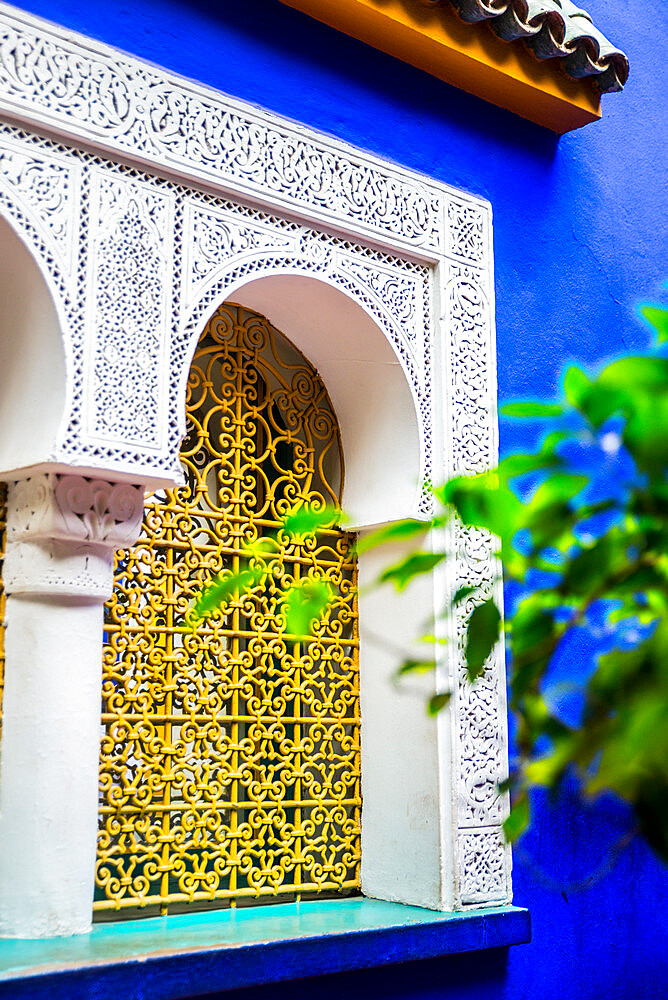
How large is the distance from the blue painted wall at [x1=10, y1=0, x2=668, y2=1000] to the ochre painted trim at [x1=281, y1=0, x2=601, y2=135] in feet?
0.14

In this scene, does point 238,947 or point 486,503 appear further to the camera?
point 238,947

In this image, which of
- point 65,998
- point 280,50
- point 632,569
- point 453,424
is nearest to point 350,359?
point 453,424

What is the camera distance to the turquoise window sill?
2.19 meters

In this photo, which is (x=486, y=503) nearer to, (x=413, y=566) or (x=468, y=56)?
(x=413, y=566)

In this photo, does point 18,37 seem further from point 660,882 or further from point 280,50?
point 660,882

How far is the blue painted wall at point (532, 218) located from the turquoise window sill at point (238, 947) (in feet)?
0.33

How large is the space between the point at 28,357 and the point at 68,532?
0.44m

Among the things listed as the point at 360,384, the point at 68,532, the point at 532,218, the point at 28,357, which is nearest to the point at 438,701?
the point at 68,532

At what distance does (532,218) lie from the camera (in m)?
3.62

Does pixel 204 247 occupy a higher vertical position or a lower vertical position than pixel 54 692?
higher

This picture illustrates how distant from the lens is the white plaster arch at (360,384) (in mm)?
3049

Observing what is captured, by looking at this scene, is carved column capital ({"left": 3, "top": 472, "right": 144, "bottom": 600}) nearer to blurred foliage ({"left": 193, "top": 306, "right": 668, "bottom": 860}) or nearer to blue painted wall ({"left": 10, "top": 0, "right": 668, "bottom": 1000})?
blue painted wall ({"left": 10, "top": 0, "right": 668, "bottom": 1000})

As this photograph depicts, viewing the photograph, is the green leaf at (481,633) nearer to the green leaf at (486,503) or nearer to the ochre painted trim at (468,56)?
the green leaf at (486,503)

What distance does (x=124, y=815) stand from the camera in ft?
8.71
